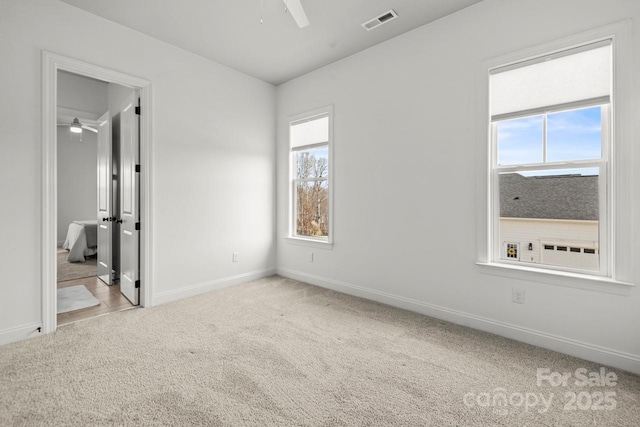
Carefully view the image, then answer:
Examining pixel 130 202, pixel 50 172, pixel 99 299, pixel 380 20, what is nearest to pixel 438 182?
pixel 380 20

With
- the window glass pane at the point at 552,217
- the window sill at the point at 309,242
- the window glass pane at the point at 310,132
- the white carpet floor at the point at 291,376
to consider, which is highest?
the window glass pane at the point at 310,132

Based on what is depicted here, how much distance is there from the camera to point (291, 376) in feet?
6.61

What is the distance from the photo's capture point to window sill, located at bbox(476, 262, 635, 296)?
6.93ft

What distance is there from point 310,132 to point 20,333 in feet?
11.8

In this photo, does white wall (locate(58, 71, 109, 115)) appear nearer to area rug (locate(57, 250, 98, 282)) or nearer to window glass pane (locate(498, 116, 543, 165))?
area rug (locate(57, 250, 98, 282))

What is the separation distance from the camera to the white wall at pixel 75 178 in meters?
7.27

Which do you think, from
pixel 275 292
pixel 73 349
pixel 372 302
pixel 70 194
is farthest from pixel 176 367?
pixel 70 194

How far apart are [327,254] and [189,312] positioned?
1745 mm

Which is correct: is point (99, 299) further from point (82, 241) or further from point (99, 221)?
point (82, 241)

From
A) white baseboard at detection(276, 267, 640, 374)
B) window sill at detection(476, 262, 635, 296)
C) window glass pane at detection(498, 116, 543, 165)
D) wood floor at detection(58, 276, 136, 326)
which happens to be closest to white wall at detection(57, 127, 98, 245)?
wood floor at detection(58, 276, 136, 326)

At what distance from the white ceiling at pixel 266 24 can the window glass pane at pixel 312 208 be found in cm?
161

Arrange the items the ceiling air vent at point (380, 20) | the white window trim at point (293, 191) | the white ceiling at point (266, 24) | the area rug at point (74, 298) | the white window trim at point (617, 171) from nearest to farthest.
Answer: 1. the white window trim at point (617, 171)
2. the white ceiling at point (266, 24)
3. the ceiling air vent at point (380, 20)
4. the area rug at point (74, 298)
5. the white window trim at point (293, 191)

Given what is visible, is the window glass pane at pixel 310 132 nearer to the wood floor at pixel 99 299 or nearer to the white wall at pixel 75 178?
the wood floor at pixel 99 299

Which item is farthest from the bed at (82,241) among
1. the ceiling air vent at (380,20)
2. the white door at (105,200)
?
the ceiling air vent at (380,20)
